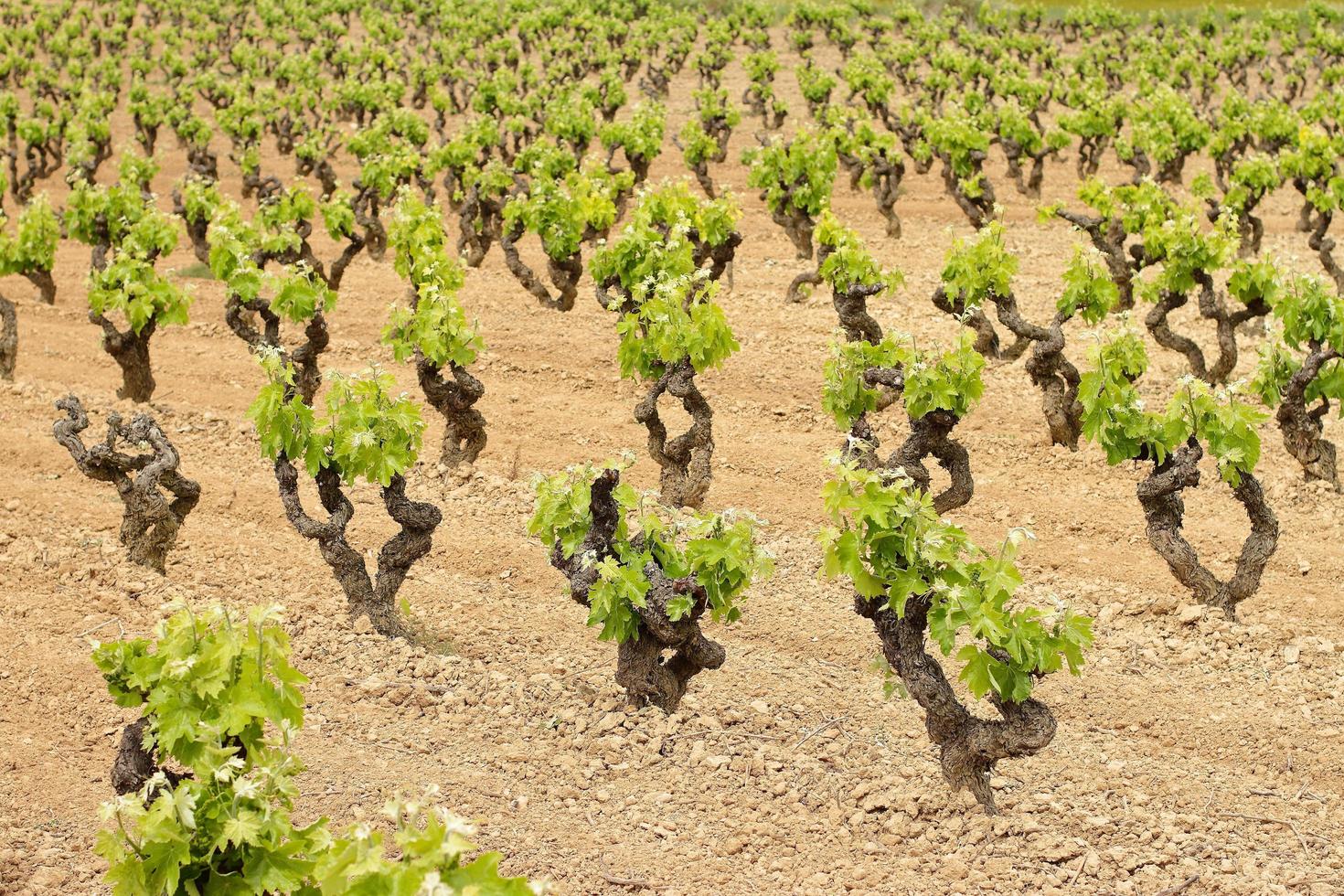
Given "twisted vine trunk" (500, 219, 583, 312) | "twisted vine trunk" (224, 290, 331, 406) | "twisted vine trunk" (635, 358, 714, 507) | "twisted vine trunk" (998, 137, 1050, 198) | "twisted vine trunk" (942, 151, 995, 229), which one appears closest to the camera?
"twisted vine trunk" (635, 358, 714, 507)

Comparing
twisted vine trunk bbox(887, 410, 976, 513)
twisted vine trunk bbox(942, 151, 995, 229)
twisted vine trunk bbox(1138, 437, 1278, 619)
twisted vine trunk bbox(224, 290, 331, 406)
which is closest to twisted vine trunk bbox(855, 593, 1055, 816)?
twisted vine trunk bbox(887, 410, 976, 513)

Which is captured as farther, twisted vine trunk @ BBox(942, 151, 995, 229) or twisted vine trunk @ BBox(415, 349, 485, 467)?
twisted vine trunk @ BBox(942, 151, 995, 229)

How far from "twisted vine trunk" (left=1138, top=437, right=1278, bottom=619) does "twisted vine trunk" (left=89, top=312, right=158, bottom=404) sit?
11.1 m

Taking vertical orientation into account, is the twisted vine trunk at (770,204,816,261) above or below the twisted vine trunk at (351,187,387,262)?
above

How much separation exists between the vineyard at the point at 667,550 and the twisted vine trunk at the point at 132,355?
43 mm

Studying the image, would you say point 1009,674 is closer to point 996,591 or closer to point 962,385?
point 996,591

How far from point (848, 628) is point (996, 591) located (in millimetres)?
3608

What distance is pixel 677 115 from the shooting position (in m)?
40.5

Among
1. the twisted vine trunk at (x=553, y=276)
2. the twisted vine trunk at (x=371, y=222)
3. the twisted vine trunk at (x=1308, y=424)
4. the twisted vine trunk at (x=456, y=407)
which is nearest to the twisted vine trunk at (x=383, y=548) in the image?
the twisted vine trunk at (x=456, y=407)

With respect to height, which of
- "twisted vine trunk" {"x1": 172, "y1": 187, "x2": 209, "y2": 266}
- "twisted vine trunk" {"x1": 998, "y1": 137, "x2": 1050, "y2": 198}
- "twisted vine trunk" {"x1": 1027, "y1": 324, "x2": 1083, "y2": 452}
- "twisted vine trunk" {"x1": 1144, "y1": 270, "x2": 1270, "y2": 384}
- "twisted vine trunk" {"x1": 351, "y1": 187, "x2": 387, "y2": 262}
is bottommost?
"twisted vine trunk" {"x1": 172, "y1": 187, "x2": 209, "y2": 266}

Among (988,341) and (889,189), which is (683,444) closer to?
(988,341)

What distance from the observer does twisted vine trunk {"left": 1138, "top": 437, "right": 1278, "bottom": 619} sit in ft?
40.2

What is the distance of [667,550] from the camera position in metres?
10.3

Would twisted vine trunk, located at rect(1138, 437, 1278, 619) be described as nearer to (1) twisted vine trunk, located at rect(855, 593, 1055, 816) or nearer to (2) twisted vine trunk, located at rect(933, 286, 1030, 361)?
(1) twisted vine trunk, located at rect(855, 593, 1055, 816)
